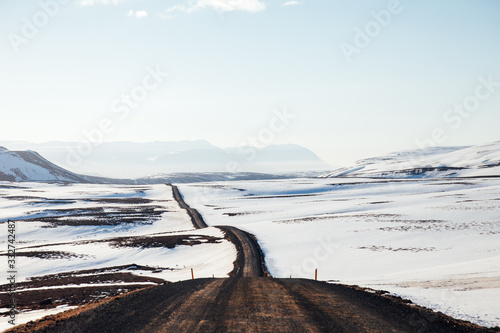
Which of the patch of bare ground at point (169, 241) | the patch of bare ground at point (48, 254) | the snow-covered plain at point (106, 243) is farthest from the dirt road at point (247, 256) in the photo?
the patch of bare ground at point (48, 254)

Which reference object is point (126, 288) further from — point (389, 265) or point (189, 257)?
point (389, 265)

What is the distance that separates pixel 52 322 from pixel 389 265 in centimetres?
2419

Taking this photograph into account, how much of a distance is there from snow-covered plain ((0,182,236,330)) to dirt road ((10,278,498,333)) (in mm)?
4432

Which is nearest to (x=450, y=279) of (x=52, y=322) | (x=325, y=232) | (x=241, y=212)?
(x=52, y=322)

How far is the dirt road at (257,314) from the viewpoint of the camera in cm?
1033

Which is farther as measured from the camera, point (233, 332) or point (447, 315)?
point (447, 315)

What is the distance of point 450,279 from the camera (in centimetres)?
1730

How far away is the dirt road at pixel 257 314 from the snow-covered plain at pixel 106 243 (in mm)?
4432

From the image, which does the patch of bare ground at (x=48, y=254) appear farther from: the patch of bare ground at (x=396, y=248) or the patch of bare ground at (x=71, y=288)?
the patch of bare ground at (x=396, y=248)

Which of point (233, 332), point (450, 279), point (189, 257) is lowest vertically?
point (189, 257)

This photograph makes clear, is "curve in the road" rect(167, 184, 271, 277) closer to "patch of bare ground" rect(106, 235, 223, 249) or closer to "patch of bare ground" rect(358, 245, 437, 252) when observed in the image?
"patch of bare ground" rect(106, 235, 223, 249)

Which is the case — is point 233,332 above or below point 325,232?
above

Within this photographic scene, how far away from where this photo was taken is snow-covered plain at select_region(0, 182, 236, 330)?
103 feet

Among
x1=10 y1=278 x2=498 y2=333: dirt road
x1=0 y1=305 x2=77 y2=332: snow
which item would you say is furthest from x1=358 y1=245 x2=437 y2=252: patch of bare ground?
x1=0 y1=305 x2=77 y2=332: snow
